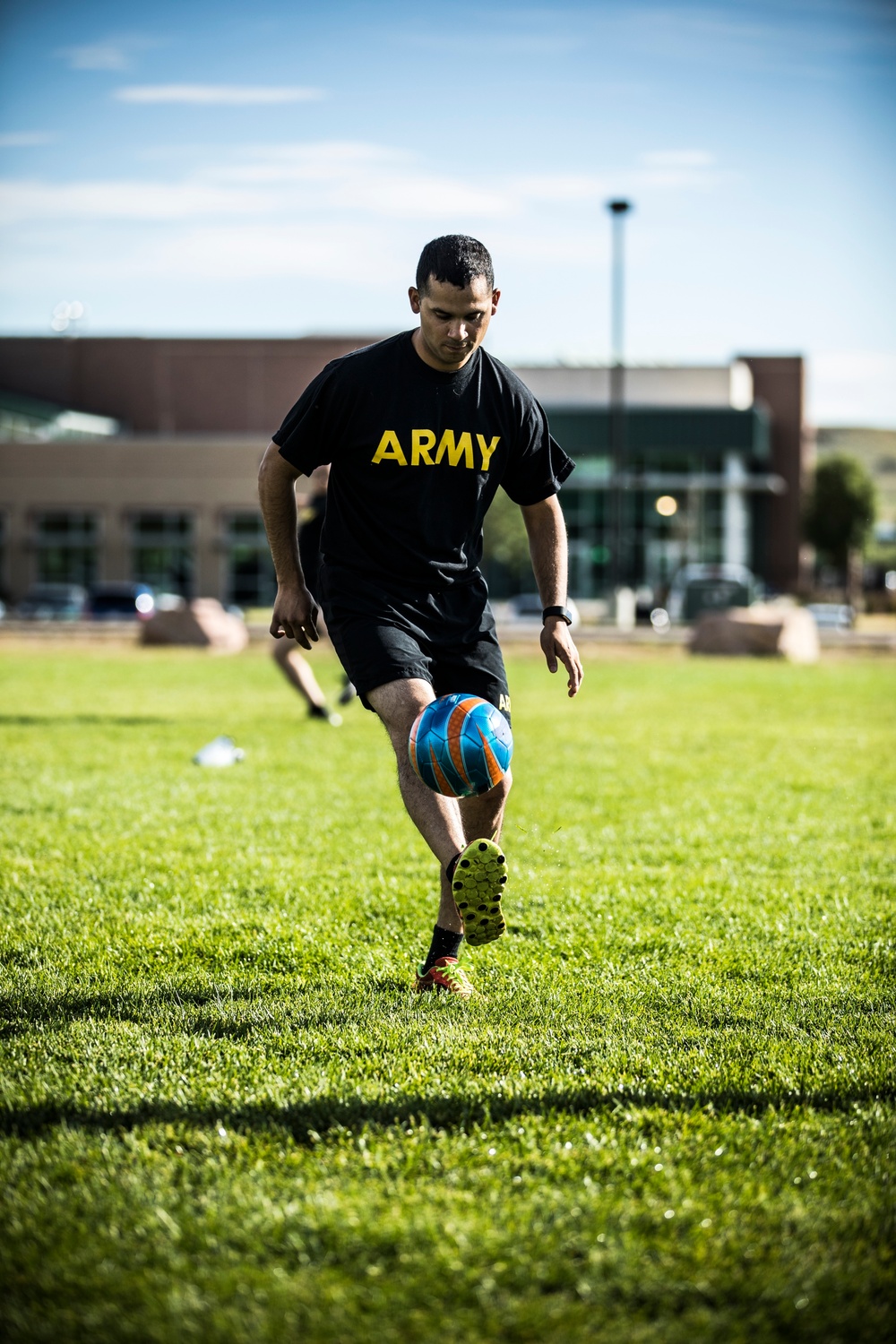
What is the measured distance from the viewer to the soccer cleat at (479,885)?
3.81 metres

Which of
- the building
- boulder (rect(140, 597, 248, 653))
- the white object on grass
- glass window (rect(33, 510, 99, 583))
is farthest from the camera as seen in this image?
glass window (rect(33, 510, 99, 583))

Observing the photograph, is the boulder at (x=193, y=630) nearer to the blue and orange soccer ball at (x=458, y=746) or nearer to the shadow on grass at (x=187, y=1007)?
the shadow on grass at (x=187, y=1007)

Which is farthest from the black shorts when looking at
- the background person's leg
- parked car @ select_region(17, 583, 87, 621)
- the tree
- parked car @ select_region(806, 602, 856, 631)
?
the tree

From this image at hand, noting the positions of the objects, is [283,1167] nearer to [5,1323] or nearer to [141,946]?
[5,1323]

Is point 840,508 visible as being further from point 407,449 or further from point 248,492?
point 407,449

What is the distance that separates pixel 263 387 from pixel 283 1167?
70.8 metres

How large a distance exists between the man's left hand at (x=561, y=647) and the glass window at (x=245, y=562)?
58.3m

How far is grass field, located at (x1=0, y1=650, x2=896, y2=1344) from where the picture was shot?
2.39 m

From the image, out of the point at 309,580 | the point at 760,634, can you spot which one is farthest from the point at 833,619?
the point at 309,580

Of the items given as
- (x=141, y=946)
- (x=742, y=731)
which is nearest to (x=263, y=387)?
(x=742, y=731)

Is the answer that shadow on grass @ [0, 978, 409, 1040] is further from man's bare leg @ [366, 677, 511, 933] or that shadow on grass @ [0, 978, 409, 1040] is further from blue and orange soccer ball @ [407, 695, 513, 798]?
blue and orange soccer ball @ [407, 695, 513, 798]

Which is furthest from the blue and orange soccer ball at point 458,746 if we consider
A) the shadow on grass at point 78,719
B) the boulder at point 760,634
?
the boulder at point 760,634

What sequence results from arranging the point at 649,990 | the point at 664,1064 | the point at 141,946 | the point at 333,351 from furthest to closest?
the point at 333,351, the point at 141,946, the point at 649,990, the point at 664,1064

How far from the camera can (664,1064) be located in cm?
355
